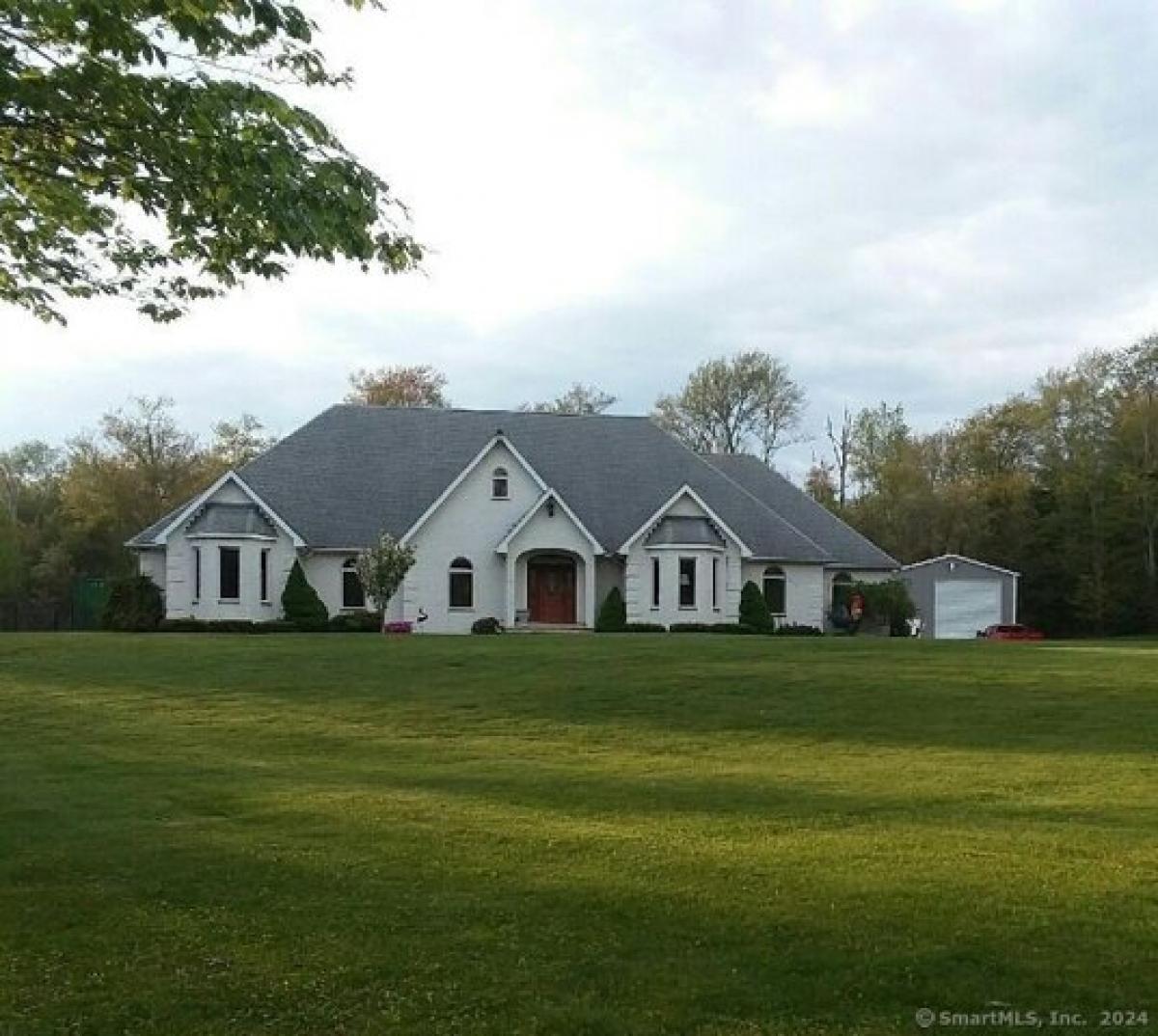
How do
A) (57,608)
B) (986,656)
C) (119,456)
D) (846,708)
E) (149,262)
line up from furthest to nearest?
1. (119,456)
2. (57,608)
3. (986,656)
4. (846,708)
5. (149,262)

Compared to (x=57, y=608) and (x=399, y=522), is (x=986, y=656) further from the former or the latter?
(x=57, y=608)

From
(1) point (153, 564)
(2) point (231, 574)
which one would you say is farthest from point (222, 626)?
(1) point (153, 564)

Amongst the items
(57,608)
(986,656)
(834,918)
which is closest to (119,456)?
(57,608)

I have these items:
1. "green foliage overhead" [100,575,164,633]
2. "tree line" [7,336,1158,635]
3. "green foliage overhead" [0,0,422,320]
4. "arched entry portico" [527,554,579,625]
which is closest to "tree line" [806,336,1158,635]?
"tree line" [7,336,1158,635]

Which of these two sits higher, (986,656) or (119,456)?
(119,456)

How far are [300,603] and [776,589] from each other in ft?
48.2

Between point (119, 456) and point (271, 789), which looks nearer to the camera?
point (271, 789)

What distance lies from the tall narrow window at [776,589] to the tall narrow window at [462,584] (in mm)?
9284

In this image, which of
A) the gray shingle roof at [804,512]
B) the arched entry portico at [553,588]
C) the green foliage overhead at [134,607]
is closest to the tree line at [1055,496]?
the gray shingle roof at [804,512]

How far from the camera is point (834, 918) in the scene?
275 inches

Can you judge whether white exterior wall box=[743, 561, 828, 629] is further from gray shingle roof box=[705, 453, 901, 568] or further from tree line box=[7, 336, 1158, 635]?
tree line box=[7, 336, 1158, 635]

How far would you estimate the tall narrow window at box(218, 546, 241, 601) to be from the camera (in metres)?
37.8

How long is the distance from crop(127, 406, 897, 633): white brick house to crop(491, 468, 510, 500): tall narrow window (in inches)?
1.6

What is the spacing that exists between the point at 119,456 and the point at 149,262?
55305 millimetres
